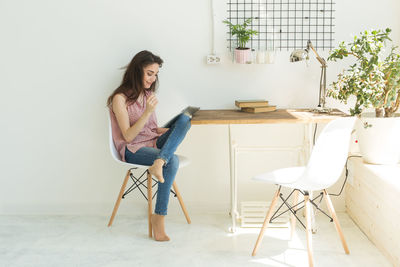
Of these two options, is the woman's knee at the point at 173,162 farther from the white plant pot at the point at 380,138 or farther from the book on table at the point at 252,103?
the white plant pot at the point at 380,138

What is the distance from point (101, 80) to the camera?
310cm

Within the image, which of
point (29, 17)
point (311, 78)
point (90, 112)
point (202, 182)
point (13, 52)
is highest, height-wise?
point (29, 17)

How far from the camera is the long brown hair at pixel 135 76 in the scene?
9.16ft

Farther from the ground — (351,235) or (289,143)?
(289,143)

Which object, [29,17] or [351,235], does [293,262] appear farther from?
[29,17]

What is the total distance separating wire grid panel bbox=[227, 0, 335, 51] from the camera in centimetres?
299

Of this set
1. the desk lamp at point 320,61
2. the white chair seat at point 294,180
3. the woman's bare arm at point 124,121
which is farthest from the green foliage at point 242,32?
the white chair seat at point 294,180

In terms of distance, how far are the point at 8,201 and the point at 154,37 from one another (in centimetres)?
159

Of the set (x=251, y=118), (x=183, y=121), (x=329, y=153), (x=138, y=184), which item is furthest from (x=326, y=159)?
(x=138, y=184)

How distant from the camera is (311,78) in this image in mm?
3053

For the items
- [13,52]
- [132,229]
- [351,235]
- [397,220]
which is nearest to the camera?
[397,220]

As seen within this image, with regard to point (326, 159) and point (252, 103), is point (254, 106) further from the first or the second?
point (326, 159)

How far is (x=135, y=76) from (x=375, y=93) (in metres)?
1.42

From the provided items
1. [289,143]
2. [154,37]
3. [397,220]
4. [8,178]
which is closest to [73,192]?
[8,178]
